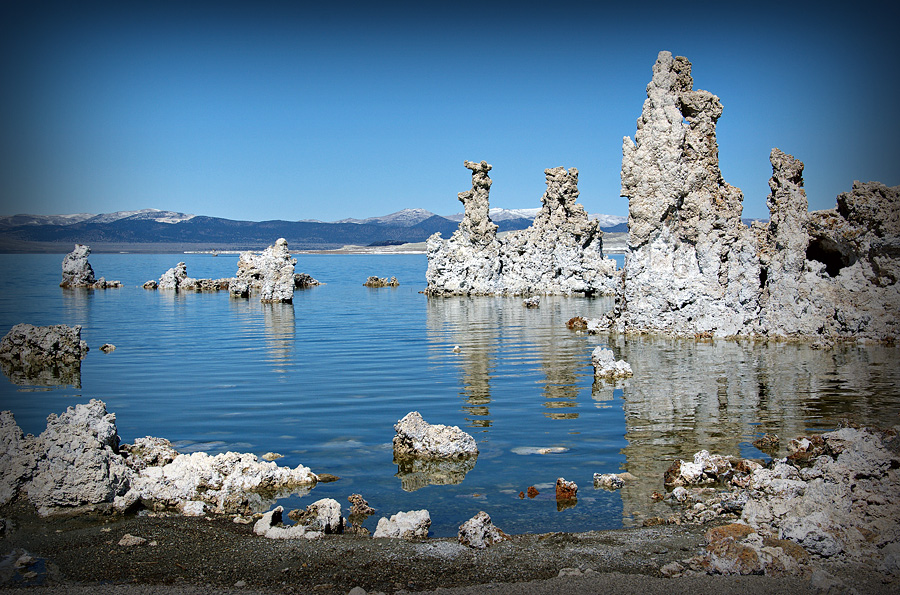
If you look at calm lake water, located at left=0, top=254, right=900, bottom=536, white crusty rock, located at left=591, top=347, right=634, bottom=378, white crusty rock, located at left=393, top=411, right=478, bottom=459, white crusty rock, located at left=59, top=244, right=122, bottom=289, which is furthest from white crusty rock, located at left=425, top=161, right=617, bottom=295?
white crusty rock, located at left=393, top=411, right=478, bottom=459

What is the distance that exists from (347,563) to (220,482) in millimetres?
3855

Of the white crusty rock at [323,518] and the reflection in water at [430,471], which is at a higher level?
the white crusty rock at [323,518]

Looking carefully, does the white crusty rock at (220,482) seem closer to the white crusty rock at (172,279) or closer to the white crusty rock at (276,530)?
the white crusty rock at (276,530)

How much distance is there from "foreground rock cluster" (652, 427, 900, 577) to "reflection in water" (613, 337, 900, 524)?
799 millimetres

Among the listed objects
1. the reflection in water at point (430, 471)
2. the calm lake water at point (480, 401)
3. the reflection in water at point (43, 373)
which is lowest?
the reflection in water at point (43, 373)

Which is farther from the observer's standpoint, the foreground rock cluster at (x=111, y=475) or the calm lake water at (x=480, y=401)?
the calm lake water at (x=480, y=401)

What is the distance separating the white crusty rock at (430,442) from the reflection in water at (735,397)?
9.54 feet

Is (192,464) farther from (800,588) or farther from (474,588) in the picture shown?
(800,588)

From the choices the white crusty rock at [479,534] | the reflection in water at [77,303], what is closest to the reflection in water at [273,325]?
the reflection in water at [77,303]

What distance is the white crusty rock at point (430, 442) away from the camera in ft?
41.1

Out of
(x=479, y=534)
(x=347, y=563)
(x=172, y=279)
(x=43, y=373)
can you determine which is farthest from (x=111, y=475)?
(x=172, y=279)

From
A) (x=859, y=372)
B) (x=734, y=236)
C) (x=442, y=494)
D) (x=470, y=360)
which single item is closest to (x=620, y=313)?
(x=734, y=236)

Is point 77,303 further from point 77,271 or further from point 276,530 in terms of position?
point 276,530

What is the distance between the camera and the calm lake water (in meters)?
11.1
